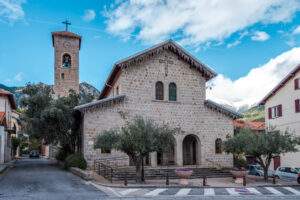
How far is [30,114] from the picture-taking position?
36.2 meters

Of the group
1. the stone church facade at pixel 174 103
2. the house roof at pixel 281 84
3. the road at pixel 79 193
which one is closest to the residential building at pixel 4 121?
the stone church facade at pixel 174 103

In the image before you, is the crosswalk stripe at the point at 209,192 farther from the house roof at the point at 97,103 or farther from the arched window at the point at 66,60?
the arched window at the point at 66,60

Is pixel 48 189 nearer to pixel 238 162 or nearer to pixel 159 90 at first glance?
pixel 159 90

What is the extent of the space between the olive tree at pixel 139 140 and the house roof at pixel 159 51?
29.3ft

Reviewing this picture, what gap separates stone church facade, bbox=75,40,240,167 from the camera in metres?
33.4

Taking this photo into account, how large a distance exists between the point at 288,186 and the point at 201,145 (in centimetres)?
1047

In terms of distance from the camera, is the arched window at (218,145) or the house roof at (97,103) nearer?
the house roof at (97,103)

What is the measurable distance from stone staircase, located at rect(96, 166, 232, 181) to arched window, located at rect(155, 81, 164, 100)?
20.9ft

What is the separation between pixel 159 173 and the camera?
98.2 ft

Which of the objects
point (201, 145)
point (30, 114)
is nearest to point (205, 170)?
point (201, 145)

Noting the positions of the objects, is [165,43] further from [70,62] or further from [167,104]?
[70,62]

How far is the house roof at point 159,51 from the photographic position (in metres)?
33.3

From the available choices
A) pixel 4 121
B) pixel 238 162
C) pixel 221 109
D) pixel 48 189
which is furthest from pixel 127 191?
pixel 4 121

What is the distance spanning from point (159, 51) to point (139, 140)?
40.0ft
